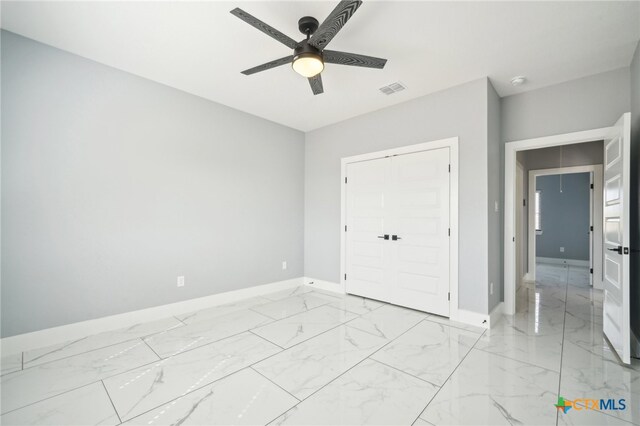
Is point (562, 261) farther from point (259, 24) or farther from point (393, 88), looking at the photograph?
point (259, 24)

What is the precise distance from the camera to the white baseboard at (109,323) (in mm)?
2414

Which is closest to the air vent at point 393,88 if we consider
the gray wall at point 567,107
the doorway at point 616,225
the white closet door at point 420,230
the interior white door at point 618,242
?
the white closet door at point 420,230

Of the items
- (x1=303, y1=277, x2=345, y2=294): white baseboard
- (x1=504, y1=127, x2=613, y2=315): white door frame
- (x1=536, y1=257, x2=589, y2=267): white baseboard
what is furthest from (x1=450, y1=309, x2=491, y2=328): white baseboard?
(x1=536, y1=257, x2=589, y2=267): white baseboard

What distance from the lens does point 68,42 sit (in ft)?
8.32

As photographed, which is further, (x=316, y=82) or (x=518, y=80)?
(x=518, y=80)

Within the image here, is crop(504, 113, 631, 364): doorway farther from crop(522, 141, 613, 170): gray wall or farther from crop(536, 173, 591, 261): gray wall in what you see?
crop(536, 173, 591, 261): gray wall

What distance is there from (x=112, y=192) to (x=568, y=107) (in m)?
5.18

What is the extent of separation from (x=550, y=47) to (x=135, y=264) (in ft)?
15.6

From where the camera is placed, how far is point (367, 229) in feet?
13.7

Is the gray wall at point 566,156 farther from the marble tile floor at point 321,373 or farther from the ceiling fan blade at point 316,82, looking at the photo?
the ceiling fan blade at point 316,82

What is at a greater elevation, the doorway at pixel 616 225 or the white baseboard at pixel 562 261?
the doorway at pixel 616 225

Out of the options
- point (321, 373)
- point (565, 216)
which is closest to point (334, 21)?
point (321, 373)

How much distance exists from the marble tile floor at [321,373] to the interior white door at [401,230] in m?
0.48

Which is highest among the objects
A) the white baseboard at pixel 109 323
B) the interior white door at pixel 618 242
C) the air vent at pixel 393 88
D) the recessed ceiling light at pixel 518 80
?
the air vent at pixel 393 88
